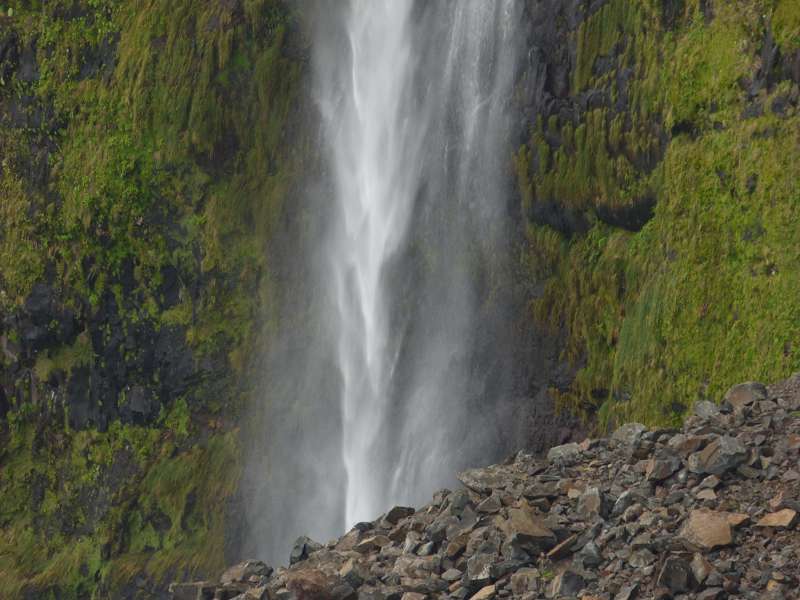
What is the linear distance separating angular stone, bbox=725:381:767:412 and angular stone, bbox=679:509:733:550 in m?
2.90

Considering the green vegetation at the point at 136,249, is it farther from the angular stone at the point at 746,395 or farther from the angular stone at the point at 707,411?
the angular stone at the point at 746,395

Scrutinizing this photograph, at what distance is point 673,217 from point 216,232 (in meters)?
18.3

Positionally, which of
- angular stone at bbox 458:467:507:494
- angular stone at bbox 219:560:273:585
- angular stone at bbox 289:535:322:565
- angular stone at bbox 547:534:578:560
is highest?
angular stone at bbox 458:467:507:494

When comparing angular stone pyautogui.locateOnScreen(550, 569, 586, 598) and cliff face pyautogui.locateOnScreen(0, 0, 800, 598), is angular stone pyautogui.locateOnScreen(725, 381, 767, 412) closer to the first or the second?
angular stone pyautogui.locateOnScreen(550, 569, 586, 598)

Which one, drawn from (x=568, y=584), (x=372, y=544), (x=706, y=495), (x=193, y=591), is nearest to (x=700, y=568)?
(x=706, y=495)

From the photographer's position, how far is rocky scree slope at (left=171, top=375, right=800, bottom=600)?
40.0ft

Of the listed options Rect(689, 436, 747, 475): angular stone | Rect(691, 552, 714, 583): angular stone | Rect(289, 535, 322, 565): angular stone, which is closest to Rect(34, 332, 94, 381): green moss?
Rect(289, 535, 322, 565): angular stone

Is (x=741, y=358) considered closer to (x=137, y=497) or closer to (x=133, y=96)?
(x=137, y=497)

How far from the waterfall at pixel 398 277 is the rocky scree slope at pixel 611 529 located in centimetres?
1167

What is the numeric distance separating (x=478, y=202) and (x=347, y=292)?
5.63 meters

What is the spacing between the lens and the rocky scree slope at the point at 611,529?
12.2 metres

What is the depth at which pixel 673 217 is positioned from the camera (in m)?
→ 22.4

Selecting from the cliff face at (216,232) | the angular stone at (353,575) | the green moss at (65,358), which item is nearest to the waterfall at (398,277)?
the cliff face at (216,232)

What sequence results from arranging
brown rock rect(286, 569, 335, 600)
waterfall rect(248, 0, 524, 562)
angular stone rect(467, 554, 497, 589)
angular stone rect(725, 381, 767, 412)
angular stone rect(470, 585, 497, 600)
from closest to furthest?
angular stone rect(470, 585, 497, 600)
angular stone rect(467, 554, 497, 589)
brown rock rect(286, 569, 335, 600)
angular stone rect(725, 381, 767, 412)
waterfall rect(248, 0, 524, 562)
